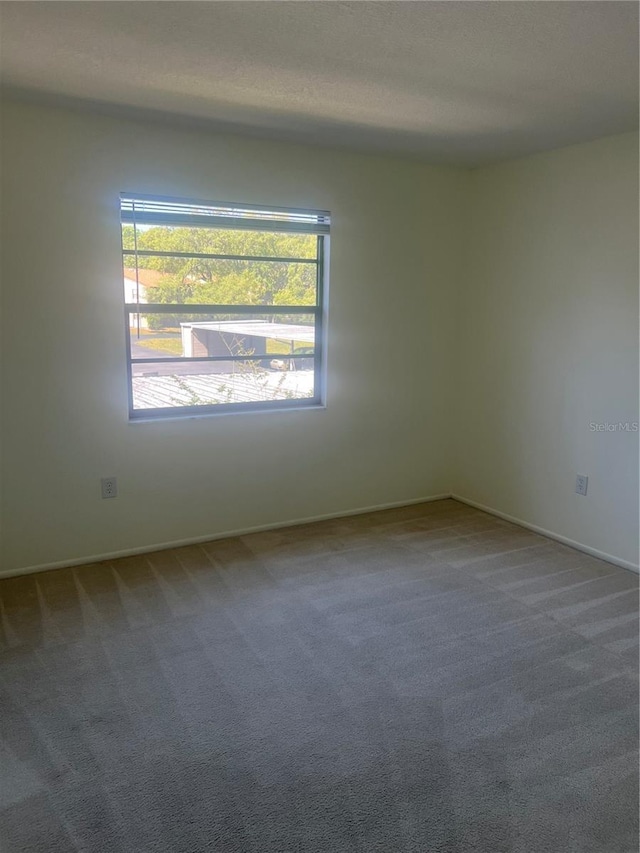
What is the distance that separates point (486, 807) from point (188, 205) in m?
3.03

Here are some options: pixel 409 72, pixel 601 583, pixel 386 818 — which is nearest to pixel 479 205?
pixel 409 72

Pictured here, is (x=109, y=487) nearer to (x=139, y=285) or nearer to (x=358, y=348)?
(x=139, y=285)

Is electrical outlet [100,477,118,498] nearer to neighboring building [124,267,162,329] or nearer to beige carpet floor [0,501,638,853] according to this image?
beige carpet floor [0,501,638,853]

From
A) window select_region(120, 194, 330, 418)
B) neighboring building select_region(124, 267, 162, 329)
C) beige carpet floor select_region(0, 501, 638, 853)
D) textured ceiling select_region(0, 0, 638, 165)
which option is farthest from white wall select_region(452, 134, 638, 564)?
neighboring building select_region(124, 267, 162, 329)

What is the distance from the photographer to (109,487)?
10.8ft

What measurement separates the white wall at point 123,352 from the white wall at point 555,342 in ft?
0.77

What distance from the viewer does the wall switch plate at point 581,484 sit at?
3.50m

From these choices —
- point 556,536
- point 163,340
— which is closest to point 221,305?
point 163,340

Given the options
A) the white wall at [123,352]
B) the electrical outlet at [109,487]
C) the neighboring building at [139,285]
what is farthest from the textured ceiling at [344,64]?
the electrical outlet at [109,487]

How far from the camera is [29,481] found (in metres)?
3.07

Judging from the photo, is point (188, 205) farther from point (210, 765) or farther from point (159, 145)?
point (210, 765)

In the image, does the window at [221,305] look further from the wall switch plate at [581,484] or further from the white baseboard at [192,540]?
the wall switch plate at [581,484]

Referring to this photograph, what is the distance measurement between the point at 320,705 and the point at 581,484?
219 centimetres

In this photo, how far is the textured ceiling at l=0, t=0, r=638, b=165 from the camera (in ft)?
5.79
